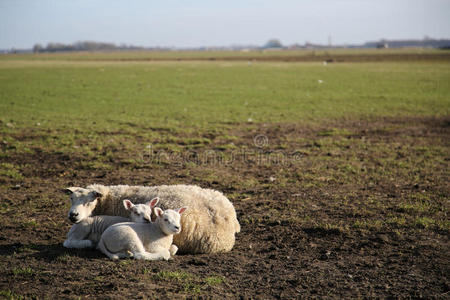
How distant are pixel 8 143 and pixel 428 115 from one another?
21304 millimetres

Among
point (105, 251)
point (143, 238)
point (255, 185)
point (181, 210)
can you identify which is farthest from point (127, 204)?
point (255, 185)

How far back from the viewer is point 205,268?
20.7 feet

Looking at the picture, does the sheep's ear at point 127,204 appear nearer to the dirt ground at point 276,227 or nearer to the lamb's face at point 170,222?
the lamb's face at point 170,222

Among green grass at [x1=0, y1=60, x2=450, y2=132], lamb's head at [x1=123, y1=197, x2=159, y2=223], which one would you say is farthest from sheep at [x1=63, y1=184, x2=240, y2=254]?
green grass at [x1=0, y1=60, x2=450, y2=132]

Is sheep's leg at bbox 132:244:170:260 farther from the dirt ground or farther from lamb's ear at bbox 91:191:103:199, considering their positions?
lamb's ear at bbox 91:191:103:199

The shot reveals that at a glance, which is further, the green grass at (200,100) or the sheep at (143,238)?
the green grass at (200,100)

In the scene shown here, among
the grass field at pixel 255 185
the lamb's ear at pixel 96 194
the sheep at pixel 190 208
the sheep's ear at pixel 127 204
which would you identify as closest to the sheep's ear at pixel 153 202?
the sheep at pixel 190 208

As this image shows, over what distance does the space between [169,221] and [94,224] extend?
4.81 feet

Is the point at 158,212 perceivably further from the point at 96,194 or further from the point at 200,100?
the point at 200,100

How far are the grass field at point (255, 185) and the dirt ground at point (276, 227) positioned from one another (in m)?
0.03

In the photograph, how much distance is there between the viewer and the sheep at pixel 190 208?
695 centimetres

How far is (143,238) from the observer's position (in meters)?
6.49

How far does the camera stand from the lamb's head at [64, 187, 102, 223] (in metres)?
6.95

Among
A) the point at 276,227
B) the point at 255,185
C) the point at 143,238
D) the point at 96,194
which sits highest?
the point at 96,194
